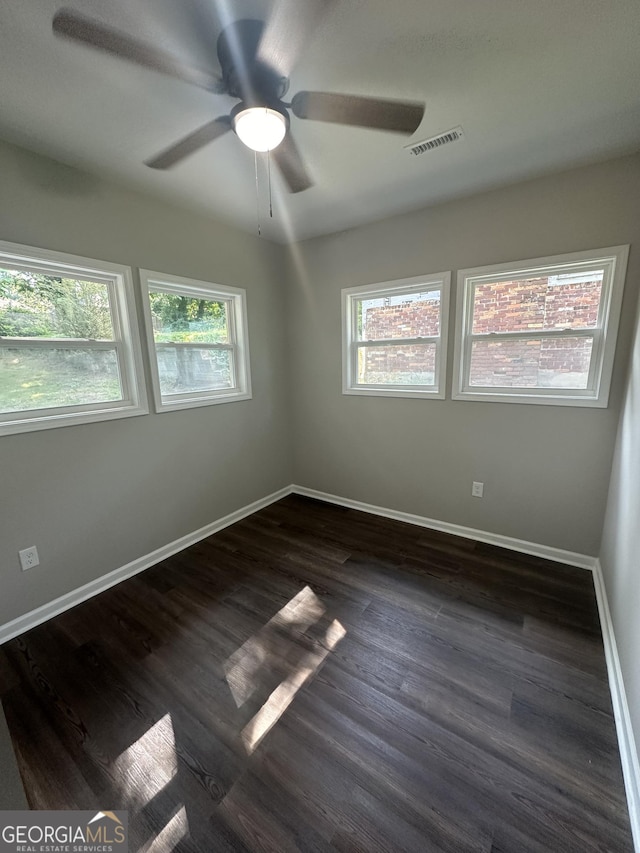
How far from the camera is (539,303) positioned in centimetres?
234

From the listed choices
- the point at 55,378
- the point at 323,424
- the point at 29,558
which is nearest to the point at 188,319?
the point at 55,378

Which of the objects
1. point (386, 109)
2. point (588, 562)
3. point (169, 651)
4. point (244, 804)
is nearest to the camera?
point (244, 804)

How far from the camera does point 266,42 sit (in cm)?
117

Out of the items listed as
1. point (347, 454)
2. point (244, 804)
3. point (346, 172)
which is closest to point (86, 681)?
point (244, 804)

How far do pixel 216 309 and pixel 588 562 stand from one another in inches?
140

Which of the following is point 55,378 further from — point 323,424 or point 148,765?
point 323,424

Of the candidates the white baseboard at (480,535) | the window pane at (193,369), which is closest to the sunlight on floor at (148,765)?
the window pane at (193,369)

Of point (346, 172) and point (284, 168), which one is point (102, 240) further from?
point (346, 172)

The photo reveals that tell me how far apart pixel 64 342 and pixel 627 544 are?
3320 millimetres

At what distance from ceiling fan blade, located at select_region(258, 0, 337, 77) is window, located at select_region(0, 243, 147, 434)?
5.13 feet

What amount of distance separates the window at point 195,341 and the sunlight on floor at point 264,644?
1.70 meters

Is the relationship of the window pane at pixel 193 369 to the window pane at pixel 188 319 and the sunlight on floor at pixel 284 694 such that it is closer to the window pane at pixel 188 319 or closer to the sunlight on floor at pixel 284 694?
the window pane at pixel 188 319

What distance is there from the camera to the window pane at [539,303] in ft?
7.25

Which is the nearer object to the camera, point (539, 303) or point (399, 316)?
point (539, 303)
